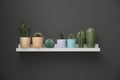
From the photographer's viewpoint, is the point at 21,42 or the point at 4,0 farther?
the point at 4,0

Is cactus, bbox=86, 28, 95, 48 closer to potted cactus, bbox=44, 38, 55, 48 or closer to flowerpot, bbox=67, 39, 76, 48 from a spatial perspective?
flowerpot, bbox=67, 39, 76, 48

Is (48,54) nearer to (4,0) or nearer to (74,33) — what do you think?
(74,33)

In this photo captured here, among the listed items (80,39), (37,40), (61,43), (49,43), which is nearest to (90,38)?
(80,39)

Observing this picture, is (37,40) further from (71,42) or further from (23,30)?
(71,42)

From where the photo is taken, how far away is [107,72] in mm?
2311

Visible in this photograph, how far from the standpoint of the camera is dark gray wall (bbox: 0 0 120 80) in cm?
232

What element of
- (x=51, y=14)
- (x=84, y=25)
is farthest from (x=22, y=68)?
(x=84, y=25)

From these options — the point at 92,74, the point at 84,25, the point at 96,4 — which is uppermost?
the point at 96,4

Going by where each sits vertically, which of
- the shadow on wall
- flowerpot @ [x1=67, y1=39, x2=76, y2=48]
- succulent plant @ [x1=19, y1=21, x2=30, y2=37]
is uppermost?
succulent plant @ [x1=19, y1=21, x2=30, y2=37]

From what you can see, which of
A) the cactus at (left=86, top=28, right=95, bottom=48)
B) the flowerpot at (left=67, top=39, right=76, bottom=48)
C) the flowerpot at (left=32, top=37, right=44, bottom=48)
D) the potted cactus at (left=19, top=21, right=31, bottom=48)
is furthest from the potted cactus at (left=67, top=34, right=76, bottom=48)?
the potted cactus at (left=19, top=21, right=31, bottom=48)

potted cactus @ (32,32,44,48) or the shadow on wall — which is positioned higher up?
potted cactus @ (32,32,44,48)

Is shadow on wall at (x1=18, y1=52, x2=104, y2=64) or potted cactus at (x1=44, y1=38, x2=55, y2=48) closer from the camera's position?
potted cactus at (x1=44, y1=38, x2=55, y2=48)

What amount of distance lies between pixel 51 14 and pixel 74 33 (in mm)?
313

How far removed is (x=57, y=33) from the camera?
235 cm
